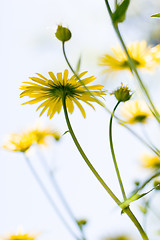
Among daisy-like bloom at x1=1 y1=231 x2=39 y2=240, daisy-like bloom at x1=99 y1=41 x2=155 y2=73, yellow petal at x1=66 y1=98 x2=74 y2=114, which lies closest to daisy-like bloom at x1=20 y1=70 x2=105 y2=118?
yellow petal at x1=66 y1=98 x2=74 y2=114

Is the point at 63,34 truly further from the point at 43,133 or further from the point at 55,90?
the point at 43,133

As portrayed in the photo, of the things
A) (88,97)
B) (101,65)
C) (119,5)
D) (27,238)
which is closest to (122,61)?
(101,65)

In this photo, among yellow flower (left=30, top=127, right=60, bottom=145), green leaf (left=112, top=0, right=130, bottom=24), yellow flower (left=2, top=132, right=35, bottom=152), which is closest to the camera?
green leaf (left=112, top=0, right=130, bottom=24)

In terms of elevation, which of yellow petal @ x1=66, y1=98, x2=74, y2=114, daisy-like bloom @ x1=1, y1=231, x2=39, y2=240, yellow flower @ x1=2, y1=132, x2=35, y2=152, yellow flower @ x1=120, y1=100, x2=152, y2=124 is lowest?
yellow petal @ x1=66, y1=98, x2=74, y2=114

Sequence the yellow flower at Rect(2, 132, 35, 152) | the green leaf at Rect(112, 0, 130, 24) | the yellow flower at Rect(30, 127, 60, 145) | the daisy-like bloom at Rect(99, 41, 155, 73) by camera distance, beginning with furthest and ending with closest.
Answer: the yellow flower at Rect(30, 127, 60, 145) → the yellow flower at Rect(2, 132, 35, 152) → the daisy-like bloom at Rect(99, 41, 155, 73) → the green leaf at Rect(112, 0, 130, 24)

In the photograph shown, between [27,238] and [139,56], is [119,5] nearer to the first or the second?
[139,56]

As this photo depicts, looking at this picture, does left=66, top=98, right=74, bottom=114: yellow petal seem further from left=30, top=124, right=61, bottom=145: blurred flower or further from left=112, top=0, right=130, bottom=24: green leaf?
left=30, top=124, right=61, bottom=145: blurred flower
